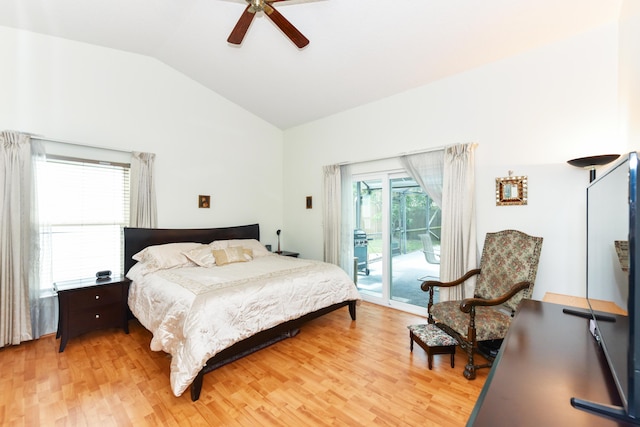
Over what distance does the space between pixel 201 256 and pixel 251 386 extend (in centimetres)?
184

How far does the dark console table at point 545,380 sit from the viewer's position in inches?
29.9

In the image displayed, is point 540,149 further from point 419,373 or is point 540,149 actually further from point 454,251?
point 419,373

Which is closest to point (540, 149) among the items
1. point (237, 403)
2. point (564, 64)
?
point (564, 64)

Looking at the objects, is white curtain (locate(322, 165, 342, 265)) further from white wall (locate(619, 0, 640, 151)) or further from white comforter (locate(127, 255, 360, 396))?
white wall (locate(619, 0, 640, 151))

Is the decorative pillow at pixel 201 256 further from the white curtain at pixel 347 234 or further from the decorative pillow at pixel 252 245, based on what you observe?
the white curtain at pixel 347 234

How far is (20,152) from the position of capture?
9.45 feet

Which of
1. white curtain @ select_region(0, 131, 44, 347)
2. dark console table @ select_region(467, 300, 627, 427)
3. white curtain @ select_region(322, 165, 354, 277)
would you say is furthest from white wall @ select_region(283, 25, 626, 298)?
white curtain @ select_region(0, 131, 44, 347)

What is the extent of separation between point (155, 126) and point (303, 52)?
2.30 meters

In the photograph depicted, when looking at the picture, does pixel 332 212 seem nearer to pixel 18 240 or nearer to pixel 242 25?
pixel 242 25

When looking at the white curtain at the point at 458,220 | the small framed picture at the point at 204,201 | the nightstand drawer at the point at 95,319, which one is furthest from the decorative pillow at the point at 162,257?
the white curtain at the point at 458,220

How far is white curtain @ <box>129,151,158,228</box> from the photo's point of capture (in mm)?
3641

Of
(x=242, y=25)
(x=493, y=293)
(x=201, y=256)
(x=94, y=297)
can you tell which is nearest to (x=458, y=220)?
(x=493, y=293)

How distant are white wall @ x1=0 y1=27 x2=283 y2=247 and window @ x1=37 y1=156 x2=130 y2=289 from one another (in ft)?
1.21

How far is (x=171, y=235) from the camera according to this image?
389 cm
